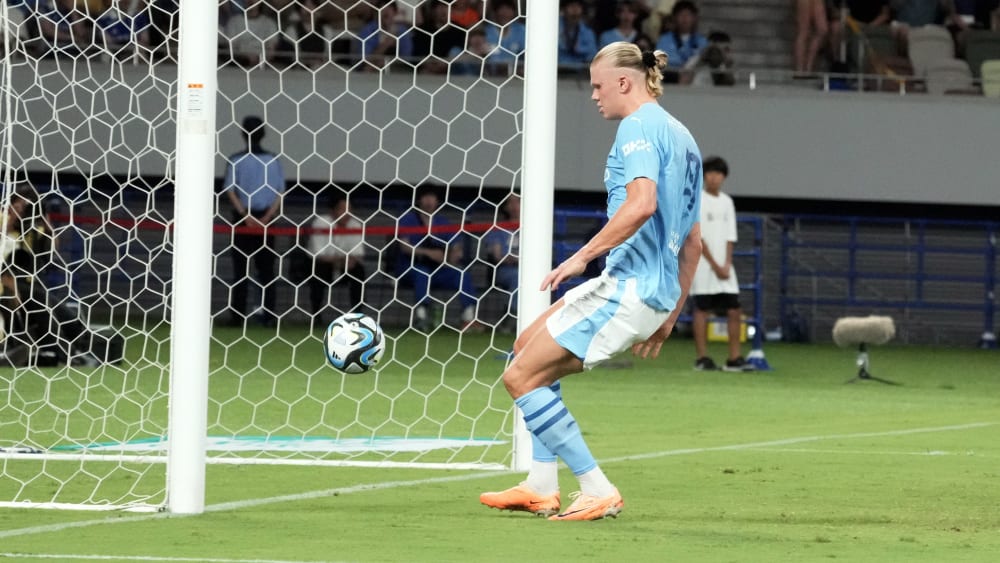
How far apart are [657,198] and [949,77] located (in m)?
16.5

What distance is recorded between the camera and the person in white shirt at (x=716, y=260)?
50.9 ft

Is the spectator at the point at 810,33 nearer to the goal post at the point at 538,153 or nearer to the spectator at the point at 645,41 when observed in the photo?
the spectator at the point at 645,41

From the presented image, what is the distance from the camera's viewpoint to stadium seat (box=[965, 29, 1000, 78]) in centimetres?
2244

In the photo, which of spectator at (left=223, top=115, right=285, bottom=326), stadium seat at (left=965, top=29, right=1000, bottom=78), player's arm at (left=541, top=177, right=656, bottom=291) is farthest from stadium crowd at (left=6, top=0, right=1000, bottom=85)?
player's arm at (left=541, top=177, right=656, bottom=291)

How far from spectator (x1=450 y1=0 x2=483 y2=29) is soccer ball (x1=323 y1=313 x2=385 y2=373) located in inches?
242

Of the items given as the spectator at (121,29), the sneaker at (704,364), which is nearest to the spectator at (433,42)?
the spectator at (121,29)

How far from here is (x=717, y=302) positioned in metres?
15.9

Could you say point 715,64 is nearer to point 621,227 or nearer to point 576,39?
point 576,39

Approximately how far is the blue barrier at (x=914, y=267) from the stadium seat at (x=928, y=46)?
206 cm

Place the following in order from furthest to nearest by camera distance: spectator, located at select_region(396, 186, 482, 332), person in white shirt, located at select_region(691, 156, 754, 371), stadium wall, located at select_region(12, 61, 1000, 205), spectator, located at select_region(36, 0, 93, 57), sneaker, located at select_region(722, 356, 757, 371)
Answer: stadium wall, located at select_region(12, 61, 1000, 205)
spectator, located at select_region(396, 186, 482, 332)
sneaker, located at select_region(722, 356, 757, 371)
person in white shirt, located at select_region(691, 156, 754, 371)
spectator, located at select_region(36, 0, 93, 57)

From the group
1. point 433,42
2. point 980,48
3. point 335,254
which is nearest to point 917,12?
point 980,48

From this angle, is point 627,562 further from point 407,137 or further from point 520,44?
point 407,137

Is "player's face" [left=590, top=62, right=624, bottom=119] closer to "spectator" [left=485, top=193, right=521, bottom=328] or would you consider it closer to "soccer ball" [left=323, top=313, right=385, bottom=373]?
"soccer ball" [left=323, top=313, right=385, bottom=373]

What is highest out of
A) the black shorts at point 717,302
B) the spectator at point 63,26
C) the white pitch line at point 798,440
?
the spectator at point 63,26
